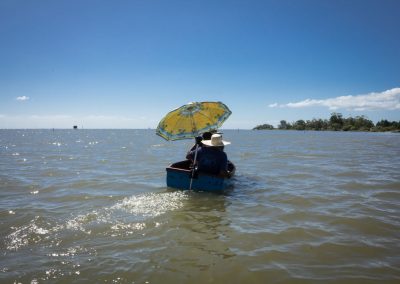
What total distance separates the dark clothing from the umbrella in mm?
1353

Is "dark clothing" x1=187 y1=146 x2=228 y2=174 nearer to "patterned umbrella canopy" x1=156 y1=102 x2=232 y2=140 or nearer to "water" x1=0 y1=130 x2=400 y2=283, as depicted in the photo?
"water" x1=0 y1=130 x2=400 y2=283

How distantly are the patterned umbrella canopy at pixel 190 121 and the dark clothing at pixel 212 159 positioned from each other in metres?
1.36

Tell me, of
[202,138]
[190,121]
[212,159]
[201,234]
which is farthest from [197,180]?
[201,234]

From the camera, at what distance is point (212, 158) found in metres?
12.0

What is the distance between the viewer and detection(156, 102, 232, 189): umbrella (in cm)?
1303

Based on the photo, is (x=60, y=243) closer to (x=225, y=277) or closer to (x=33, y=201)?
(x=225, y=277)

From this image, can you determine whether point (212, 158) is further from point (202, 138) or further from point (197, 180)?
point (202, 138)

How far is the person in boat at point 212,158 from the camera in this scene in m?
11.9

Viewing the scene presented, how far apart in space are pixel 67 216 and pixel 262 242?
18.7 feet

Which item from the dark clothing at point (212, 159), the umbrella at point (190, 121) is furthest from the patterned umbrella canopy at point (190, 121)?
the dark clothing at point (212, 159)

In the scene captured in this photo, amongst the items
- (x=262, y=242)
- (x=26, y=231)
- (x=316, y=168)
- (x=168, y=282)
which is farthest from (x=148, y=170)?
(x=168, y=282)

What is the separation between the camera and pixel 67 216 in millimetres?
9328

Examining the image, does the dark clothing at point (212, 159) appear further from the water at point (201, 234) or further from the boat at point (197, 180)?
the water at point (201, 234)

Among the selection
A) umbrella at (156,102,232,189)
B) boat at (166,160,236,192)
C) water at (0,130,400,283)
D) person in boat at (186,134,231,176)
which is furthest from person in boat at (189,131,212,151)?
water at (0,130,400,283)
